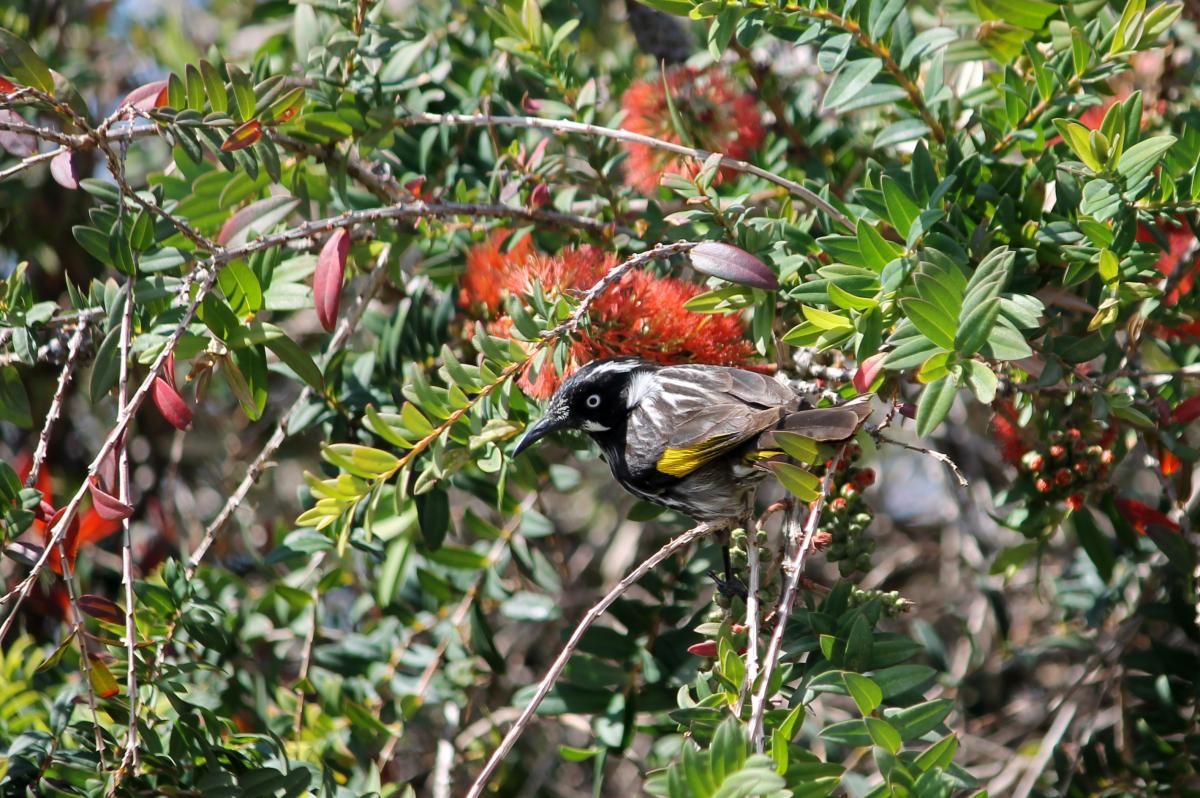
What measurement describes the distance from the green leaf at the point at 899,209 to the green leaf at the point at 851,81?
12.4 inches

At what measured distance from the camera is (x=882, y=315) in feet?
6.55

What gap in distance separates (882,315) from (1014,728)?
7.48 feet

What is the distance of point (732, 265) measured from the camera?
6.66 feet

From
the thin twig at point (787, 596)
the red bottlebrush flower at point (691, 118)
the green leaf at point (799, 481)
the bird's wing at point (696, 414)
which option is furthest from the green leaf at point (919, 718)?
the red bottlebrush flower at point (691, 118)

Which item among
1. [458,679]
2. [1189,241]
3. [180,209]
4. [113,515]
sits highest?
[180,209]

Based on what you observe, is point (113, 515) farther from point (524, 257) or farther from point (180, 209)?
point (524, 257)

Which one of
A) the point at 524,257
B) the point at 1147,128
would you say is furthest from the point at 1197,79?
the point at 524,257

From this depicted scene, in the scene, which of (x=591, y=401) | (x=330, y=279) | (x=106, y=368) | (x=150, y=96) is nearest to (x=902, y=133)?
(x=591, y=401)

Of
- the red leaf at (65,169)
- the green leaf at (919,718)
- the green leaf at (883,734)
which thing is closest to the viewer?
the green leaf at (883,734)

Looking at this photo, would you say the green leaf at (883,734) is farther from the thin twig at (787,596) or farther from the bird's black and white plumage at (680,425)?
the bird's black and white plumage at (680,425)

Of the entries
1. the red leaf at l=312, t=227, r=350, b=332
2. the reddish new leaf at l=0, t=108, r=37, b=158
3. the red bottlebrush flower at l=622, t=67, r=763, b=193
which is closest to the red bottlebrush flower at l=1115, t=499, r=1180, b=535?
the red bottlebrush flower at l=622, t=67, r=763, b=193

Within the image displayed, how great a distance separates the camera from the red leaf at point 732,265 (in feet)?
6.64

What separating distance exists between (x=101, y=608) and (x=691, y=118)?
194 centimetres

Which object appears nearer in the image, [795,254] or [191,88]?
[191,88]
